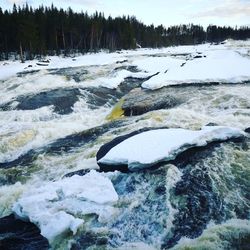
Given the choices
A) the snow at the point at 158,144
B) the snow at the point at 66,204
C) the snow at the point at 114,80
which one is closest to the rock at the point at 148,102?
the snow at the point at 158,144

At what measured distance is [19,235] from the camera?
586cm

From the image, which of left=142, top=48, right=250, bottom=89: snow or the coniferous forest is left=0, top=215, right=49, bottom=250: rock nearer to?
left=142, top=48, right=250, bottom=89: snow

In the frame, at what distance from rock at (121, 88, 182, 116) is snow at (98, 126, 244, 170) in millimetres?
4914

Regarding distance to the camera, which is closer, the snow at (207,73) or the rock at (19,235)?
the rock at (19,235)

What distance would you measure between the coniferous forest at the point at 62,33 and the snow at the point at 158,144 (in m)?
38.8

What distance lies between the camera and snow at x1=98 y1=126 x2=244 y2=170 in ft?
23.6

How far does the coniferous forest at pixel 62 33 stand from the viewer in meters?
46.1

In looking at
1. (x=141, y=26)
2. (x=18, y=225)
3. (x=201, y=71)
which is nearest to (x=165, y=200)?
(x=18, y=225)

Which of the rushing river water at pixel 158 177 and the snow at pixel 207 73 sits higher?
the snow at pixel 207 73

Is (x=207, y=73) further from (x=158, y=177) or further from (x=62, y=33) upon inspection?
(x=62, y=33)

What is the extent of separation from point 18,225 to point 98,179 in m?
1.74

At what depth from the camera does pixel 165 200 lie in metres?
6.20

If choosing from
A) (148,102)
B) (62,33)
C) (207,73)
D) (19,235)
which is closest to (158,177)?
(19,235)

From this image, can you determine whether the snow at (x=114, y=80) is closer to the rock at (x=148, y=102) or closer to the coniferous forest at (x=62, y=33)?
the rock at (x=148, y=102)
